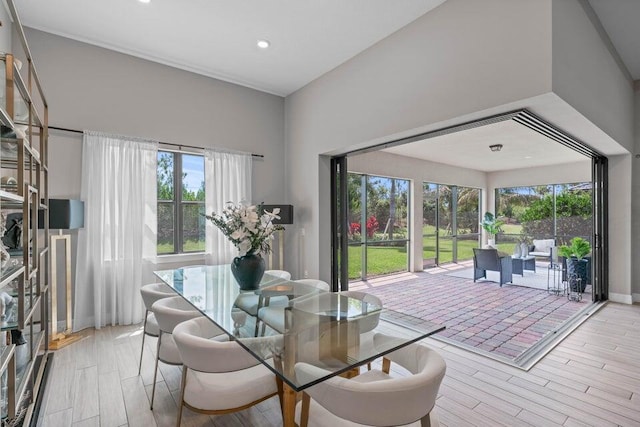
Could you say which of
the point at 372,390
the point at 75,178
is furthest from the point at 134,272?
the point at 372,390

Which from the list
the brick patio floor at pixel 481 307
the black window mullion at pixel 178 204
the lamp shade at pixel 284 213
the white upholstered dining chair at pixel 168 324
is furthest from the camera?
the lamp shade at pixel 284 213

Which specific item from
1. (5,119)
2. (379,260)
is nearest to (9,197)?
(5,119)

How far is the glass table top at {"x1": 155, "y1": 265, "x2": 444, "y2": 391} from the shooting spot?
4.63ft

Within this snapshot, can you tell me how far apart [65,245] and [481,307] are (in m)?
5.41

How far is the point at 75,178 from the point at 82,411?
8.25 ft

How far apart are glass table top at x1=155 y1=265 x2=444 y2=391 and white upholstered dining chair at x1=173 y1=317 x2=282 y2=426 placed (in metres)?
0.11

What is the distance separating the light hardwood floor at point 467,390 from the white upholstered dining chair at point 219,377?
0.47 meters

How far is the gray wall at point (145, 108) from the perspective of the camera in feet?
11.5

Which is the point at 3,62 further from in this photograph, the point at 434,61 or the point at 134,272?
the point at 434,61

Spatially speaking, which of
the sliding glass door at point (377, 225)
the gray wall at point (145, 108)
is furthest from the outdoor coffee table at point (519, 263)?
the gray wall at point (145, 108)

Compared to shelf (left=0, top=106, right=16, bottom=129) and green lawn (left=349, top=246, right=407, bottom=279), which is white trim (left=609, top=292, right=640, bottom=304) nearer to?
green lawn (left=349, top=246, right=407, bottom=279)

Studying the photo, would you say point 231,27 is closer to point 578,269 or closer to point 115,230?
point 115,230

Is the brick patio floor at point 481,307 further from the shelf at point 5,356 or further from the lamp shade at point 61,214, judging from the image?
the lamp shade at point 61,214

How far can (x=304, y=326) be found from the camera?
179 cm
